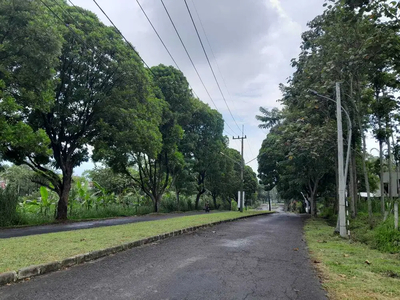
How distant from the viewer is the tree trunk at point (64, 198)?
55.5 feet

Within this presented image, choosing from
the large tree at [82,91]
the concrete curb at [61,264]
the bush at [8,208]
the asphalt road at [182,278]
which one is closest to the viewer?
the asphalt road at [182,278]

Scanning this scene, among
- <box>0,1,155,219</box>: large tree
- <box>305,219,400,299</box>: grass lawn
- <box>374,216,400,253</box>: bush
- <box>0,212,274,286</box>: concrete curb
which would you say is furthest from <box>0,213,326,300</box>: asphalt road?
<box>0,1,155,219</box>: large tree

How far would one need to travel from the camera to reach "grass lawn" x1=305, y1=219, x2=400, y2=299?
4.72 metres

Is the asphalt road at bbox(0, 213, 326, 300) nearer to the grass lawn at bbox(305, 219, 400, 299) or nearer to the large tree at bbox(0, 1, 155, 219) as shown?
the grass lawn at bbox(305, 219, 400, 299)

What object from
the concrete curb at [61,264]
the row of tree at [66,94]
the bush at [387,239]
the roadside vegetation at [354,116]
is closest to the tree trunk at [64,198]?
the row of tree at [66,94]

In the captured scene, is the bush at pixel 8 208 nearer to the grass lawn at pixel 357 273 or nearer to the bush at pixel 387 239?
the grass lawn at pixel 357 273

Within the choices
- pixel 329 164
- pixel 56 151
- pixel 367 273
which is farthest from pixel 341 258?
pixel 329 164

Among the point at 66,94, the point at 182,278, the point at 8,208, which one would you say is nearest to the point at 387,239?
the point at 182,278

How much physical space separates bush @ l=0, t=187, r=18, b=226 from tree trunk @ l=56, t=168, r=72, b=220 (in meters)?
2.75

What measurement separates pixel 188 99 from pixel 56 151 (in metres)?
13.8

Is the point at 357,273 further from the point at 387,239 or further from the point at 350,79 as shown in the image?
the point at 350,79

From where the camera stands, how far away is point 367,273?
5.91m

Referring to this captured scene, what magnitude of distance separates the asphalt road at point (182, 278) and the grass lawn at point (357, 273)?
0.92 feet

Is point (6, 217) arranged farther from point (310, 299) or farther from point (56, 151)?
point (310, 299)
